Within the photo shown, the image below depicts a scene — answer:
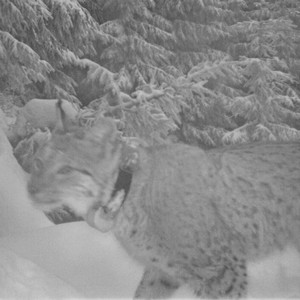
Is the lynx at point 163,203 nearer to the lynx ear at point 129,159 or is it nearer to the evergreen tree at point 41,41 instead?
the lynx ear at point 129,159

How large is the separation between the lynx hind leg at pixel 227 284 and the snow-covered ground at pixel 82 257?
149mm

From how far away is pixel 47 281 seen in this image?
237 cm

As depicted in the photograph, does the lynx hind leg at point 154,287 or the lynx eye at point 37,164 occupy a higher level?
the lynx eye at point 37,164

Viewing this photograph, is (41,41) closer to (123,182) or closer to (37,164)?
(37,164)

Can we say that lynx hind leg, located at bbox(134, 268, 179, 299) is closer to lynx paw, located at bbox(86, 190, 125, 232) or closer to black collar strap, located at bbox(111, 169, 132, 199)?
lynx paw, located at bbox(86, 190, 125, 232)

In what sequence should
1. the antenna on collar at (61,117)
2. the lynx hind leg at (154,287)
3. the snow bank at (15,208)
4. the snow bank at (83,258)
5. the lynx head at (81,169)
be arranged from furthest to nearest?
1. the snow bank at (15,208)
2. the snow bank at (83,258)
3. the lynx hind leg at (154,287)
4. the antenna on collar at (61,117)
5. the lynx head at (81,169)

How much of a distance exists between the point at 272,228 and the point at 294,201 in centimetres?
27

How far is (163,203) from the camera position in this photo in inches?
106

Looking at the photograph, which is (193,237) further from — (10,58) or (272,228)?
(10,58)

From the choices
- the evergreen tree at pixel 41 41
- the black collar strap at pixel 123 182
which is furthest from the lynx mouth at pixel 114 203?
the evergreen tree at pixel 41 41

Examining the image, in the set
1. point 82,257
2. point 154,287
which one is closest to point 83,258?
point 82,257

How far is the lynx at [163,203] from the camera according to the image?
262cm

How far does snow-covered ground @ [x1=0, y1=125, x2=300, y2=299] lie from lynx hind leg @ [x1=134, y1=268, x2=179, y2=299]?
0.28ft

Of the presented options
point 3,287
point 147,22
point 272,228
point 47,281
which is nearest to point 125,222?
point 47,281
